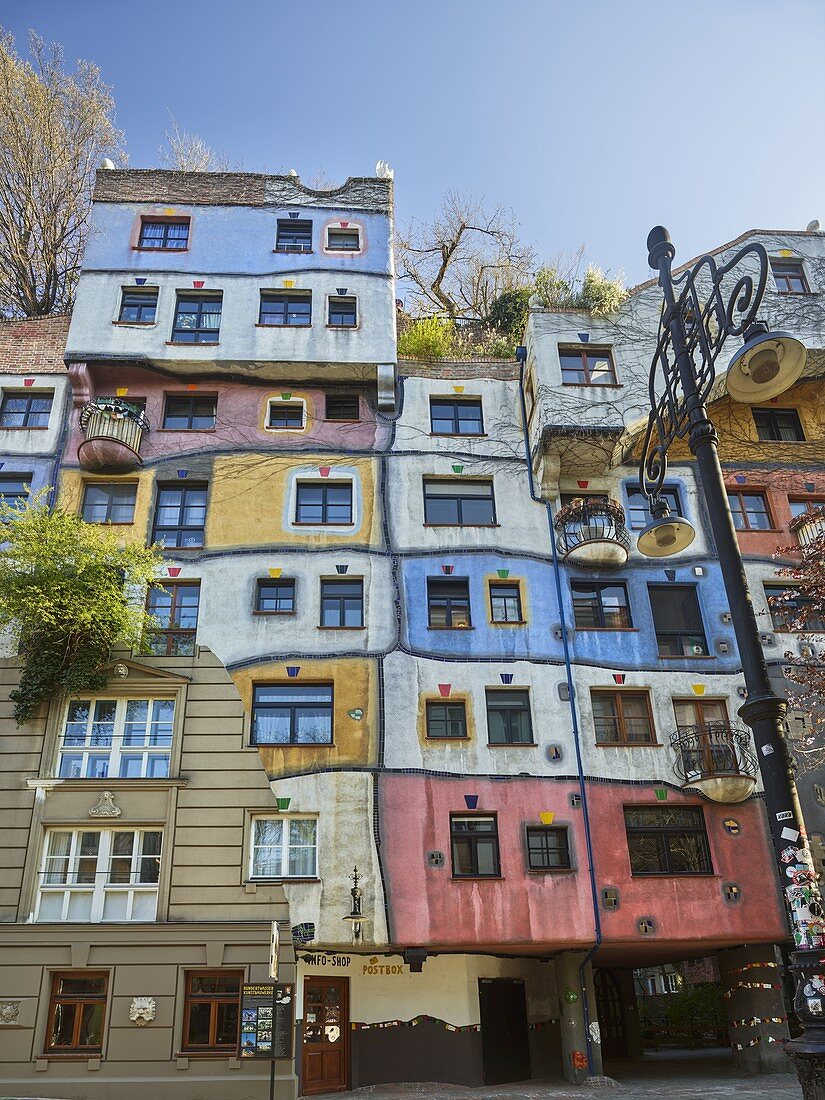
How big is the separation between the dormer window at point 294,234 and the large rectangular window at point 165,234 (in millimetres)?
2496

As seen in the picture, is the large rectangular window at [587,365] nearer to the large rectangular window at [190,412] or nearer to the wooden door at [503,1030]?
the large rectangular window at [190,412]

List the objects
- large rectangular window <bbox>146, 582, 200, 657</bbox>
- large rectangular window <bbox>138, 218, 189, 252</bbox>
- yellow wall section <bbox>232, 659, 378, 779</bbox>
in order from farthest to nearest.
A: large rectangular window <bbox>138, 218, 189, 252</bbox>, large rectangular window <bbox>146, 582, 200, 657</bbox>, yellow wall section <bbox>232, 659, 378, 779</bbox>

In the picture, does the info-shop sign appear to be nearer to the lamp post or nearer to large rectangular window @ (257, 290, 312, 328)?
the lamp post

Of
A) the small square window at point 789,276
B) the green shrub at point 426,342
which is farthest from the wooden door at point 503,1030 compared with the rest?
the small square window at point 789,276

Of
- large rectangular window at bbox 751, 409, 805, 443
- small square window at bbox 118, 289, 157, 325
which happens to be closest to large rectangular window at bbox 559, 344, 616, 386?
large rectangular window at bbox 751, 409, 805, 443

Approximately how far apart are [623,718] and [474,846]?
4.24m

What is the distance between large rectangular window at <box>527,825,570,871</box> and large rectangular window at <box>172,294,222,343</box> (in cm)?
1375

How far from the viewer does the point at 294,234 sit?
80.6 feet

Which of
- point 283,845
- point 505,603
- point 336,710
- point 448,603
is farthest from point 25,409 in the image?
point 505,603

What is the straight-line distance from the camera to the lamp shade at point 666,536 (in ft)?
31.5

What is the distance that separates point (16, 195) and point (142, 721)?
63.1ft

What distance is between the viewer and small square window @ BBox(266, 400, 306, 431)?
72.4 feet

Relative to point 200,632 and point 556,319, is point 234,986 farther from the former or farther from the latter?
point 556,319

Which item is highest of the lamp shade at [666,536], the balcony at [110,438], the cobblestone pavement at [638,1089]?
the balcony at [110,438]
